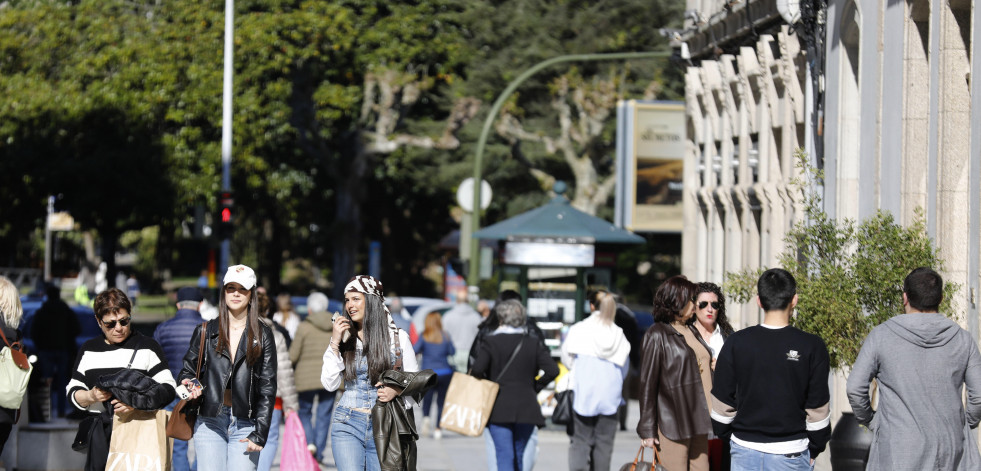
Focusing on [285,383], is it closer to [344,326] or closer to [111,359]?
[111,359]

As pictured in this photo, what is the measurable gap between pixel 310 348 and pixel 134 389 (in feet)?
17.6

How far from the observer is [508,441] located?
1134 cm

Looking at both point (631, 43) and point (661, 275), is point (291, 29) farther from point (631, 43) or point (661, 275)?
point (661, 275)

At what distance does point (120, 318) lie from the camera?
330 inches

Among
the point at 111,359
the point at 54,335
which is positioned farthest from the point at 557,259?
the point at 111,359

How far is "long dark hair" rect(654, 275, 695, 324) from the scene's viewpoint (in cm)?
901

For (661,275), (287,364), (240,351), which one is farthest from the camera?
(661,275)

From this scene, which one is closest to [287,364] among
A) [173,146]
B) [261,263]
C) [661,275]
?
[173,146]

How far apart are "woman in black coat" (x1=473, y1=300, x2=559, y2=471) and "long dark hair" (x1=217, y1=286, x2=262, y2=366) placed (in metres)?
3.33

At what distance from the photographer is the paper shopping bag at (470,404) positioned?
11.2m

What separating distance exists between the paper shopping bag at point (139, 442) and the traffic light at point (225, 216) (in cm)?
1767

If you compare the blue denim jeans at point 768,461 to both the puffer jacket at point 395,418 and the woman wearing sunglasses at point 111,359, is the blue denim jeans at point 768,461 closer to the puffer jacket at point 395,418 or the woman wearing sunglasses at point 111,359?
the puffer jacket at point 395,418

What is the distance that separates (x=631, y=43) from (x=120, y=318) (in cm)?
3577

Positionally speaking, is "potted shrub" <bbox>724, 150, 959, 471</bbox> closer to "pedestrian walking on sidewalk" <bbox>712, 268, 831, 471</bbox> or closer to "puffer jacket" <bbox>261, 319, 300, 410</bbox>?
"pedestrian walking on sidewalk" <bbox>712, 268, 831, 471</bbox>
